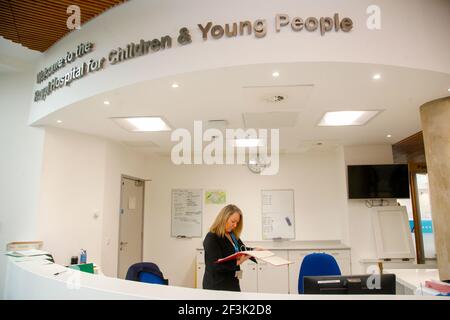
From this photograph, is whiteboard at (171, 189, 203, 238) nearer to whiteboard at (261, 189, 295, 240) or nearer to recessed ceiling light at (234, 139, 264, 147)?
whiteboard at (261, 189, 295, 240)

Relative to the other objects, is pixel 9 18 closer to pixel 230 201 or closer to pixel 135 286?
pixel 135 286

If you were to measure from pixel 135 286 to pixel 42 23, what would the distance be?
2.99m

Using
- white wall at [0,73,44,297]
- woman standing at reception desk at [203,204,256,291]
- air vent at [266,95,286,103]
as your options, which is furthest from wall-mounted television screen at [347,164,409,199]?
white wall at [0,73,44,297]

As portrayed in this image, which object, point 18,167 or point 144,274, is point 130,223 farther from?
point 144,274

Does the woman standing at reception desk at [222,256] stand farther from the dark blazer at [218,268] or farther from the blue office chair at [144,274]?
the blue office chair at [144,274]

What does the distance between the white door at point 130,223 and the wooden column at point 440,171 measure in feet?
14.9

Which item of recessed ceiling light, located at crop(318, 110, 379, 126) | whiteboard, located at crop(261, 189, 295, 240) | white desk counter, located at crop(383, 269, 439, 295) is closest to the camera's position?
white desk counter, located at crop(383, 269, 439, 295)

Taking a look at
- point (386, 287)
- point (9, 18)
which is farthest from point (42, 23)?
point (386, 287)

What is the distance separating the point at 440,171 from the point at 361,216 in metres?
2.37

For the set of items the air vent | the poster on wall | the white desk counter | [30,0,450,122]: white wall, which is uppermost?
[30,0,450,122]: white wall

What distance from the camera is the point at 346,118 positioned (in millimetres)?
3818

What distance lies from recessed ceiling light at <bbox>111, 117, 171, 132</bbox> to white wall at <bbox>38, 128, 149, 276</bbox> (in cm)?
83

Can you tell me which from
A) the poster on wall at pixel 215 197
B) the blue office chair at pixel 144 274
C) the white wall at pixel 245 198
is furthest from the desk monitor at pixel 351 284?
→ the poster on wall at pixel 215 197

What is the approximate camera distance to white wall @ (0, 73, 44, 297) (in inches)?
147
